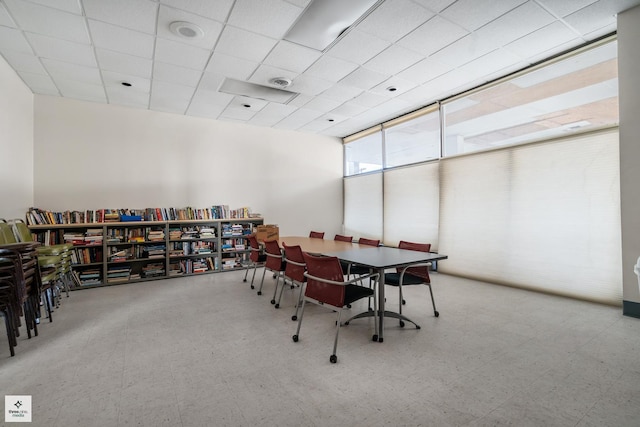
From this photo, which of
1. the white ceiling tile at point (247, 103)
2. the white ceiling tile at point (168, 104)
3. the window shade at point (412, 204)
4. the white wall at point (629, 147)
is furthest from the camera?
the window shade at point (412, 204)

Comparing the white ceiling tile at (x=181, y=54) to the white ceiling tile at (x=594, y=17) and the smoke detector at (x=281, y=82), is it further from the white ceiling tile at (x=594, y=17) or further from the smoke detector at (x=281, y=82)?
the white ceiling tile at (x=594, y=17)

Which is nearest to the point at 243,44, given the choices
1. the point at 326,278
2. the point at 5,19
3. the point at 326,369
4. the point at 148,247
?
the point at 5,19

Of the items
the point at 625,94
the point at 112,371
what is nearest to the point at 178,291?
the point at 112,371

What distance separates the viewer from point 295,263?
3.26 m

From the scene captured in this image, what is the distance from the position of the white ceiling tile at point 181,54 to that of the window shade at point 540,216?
4.33 meters

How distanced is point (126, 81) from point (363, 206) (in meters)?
5.34

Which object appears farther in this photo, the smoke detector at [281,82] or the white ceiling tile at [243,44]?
the smoke detector at [281,82]

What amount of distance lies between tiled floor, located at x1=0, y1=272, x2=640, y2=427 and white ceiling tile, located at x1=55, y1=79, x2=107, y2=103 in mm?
3430

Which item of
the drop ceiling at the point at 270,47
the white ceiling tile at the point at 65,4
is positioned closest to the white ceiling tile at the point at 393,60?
the drop ceiling at the point at 270,47

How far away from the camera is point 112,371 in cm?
220

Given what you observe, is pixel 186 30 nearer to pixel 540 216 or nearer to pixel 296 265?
pixel 296 265

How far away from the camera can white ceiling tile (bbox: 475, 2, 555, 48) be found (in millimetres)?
3004

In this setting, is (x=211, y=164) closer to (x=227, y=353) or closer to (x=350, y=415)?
(x=227, y=353)

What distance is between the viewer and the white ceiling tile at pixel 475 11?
2879mm
